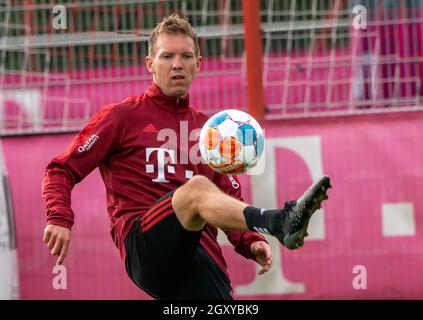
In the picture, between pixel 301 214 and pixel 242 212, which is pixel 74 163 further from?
pixel 301 214

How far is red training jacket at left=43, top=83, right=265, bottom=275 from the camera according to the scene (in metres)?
5.56

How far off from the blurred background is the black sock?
361 centimetres

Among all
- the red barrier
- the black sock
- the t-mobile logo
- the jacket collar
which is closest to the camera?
the black sock

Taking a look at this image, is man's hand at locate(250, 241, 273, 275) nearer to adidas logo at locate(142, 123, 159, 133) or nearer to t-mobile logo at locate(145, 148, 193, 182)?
t-mobile logo at locate(145, 148, 193, 182)

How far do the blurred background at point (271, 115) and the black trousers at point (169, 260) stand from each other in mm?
2845

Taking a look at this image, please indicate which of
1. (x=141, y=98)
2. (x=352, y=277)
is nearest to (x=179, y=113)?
(x=141, y=98)

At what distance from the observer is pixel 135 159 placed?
5.68 m

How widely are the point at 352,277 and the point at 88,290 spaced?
204 centimetres

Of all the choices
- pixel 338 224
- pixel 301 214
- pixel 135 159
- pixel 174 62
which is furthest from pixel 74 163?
pixel 338 224

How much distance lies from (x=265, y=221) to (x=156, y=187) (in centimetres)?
106

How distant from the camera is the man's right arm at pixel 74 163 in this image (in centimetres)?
534

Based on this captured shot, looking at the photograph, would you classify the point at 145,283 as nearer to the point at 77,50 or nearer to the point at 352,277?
the point at 352,277

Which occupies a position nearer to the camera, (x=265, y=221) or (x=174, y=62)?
(x=265, y=221)

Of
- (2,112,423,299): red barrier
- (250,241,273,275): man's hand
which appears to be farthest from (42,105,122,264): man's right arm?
(2,112,423,299): red barrier
